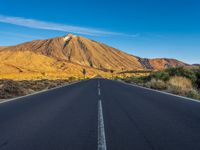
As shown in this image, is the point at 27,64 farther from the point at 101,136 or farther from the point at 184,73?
the point at 101,136

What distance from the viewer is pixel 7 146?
5469 mm

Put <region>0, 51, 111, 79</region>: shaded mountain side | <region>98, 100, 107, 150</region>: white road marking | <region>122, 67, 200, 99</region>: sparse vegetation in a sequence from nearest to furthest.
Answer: <region>98, 100, 107, 150</region>: white road marking
<region>122, 67, 200, 99</region>: sparse vegetation
<region>0, 51, 111, 79</region>: shaded mountain side

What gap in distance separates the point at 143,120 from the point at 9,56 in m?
113

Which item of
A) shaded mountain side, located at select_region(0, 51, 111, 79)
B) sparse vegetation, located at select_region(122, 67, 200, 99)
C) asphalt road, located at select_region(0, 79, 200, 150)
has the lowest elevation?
asphalt road, located at select_region(0, 79, 200, 150)

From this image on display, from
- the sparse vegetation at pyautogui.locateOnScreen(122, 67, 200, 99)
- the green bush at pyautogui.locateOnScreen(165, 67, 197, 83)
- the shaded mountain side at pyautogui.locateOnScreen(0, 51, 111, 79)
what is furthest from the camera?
the shaded mountain side at pyautogui.locateOnScreen(0, 51, 111, 79)

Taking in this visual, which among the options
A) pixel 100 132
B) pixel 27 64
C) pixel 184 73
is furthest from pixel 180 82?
pixel 27 64

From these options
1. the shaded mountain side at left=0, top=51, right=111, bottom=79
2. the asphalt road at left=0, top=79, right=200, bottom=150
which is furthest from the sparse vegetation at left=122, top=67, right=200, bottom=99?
the shaded mountain side at left=0, top=51, right=111, bottom=79

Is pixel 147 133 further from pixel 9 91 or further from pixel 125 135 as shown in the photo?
pixel 9 91

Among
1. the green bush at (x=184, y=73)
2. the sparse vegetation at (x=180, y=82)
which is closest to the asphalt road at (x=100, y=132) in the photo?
the sparse vegetation at (x=180, y=82)

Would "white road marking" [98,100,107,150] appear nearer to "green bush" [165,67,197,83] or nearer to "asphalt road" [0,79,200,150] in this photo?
"asphalt road" [0,79,200,150]

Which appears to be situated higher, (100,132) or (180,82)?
(180,82)

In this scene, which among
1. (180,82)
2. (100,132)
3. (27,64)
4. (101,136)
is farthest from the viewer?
(27,64)

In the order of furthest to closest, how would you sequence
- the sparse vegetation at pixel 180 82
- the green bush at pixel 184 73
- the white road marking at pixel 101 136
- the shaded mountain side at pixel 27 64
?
the shaded mountain side at pixel 27 64
the green bush at pixel 184 73
the sparse vegetation at pixel 180 82
the white road marking at pixel 101 136

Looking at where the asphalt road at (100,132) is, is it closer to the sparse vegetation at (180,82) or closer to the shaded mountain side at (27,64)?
the sparse vegetation at (180,82)
